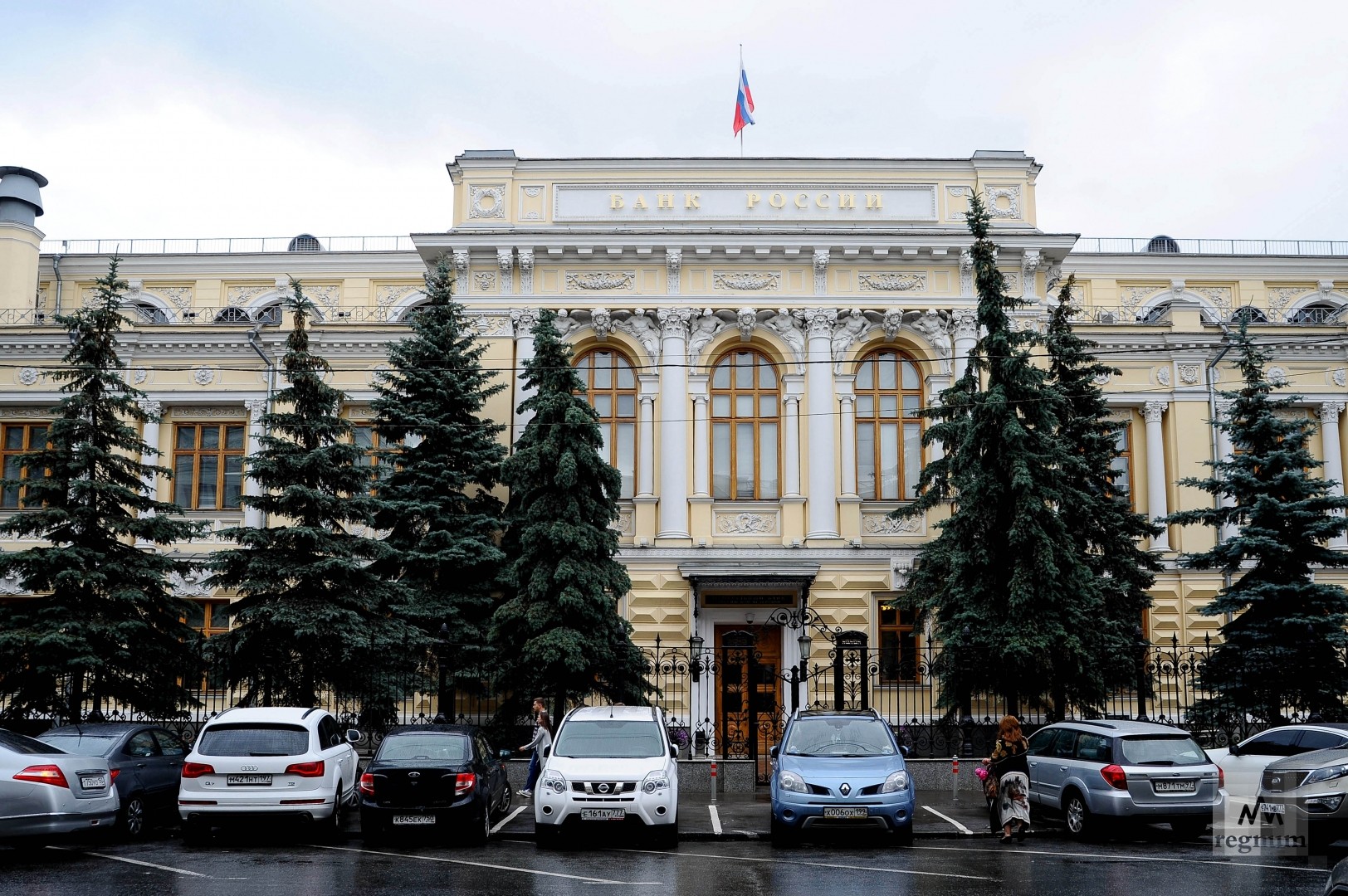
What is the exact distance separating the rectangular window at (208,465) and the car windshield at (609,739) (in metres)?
19.3

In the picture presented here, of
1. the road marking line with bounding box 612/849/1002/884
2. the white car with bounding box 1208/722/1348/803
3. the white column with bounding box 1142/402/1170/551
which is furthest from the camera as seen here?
the white column with bounding box 1142/402/1170/551

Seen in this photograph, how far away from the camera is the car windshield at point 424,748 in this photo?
16.3 meters

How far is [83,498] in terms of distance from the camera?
76.3 feet

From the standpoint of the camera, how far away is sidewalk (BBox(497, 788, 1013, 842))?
16.9 meters

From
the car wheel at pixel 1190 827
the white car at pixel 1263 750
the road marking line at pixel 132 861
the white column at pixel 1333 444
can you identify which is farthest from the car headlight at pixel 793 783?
the white column at pixel 1333 444

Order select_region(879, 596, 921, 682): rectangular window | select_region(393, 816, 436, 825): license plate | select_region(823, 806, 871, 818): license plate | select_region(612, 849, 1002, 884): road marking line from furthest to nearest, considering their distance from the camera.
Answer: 1. select_region(879, 596, 921, 682): rectangular window
2. select_region(393, 816, 436, 825): license plate
3. select_region(823, 806, 871, 818): license plate
4. select_region(612, 849, 1002, 884): road marking line

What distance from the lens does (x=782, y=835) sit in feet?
52.5

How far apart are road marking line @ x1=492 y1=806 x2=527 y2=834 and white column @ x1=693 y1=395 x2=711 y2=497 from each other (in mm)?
12240

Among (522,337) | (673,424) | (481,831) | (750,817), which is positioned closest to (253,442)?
(522,337)

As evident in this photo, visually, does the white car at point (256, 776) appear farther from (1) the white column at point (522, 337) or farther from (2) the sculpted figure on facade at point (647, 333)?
(2) the sculpted figure on facade at point (647, 333)

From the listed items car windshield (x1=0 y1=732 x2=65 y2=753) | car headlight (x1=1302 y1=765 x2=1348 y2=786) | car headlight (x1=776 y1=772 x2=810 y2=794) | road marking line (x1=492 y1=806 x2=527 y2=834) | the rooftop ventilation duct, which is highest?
the rooftop ventilation duct

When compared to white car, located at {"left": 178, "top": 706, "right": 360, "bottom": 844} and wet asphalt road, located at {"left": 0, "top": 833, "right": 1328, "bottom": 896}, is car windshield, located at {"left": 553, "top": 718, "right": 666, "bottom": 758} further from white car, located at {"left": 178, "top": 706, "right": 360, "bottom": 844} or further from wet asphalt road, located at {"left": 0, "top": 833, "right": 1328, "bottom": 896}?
white car, located at {"left": 178, "top": 706, "right": 360, "bottom": 844}

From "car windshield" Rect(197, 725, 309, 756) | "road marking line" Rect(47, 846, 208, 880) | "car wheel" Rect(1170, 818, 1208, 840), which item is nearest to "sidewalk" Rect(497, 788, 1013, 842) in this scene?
"car wheel" Rect(1170, 818, 1208, 840)

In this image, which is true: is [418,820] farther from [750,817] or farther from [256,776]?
[750,817]
